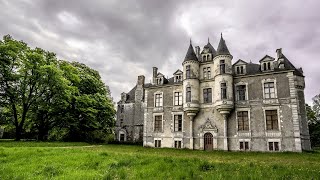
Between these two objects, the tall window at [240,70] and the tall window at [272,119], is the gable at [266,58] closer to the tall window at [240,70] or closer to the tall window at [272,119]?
the tall window at [240,70]

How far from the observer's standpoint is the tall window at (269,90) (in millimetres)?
25344

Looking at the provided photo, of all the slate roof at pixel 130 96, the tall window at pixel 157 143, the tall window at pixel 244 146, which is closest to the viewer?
the tall window at pixel 244 146

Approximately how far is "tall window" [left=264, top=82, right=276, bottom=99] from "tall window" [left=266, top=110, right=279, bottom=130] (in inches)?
67.8

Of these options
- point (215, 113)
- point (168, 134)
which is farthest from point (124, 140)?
point (215, 113)

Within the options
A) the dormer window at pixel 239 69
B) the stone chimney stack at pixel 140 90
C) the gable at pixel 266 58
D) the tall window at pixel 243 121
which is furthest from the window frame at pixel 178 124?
the stone chimney stack at pixel 140 90

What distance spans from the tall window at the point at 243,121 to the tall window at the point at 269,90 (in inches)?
118

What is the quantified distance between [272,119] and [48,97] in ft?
99.3

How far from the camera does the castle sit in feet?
80.2

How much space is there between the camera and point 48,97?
3344 centimetres

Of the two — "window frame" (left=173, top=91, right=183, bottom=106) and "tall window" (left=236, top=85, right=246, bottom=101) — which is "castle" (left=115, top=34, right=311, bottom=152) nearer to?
"window frame" (left=173, top=91, right=183, bottom=106)

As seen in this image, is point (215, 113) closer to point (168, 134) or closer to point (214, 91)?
point (214, 91)

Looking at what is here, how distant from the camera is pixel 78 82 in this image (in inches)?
1420

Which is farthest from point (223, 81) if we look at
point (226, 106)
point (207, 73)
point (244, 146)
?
point (244, 146)

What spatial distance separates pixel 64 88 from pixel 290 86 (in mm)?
28455
